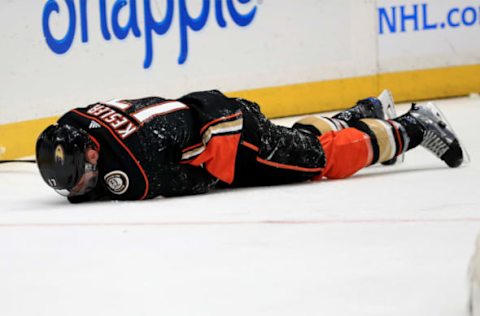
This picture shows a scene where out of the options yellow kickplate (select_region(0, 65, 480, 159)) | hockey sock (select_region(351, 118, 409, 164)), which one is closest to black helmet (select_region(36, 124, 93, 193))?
hockey sock (select_region(351, 118, 409, 164))

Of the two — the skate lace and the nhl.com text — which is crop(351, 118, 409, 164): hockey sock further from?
the nhl.com text

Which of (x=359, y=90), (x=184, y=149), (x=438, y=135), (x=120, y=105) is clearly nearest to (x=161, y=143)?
(x=184, y=149)

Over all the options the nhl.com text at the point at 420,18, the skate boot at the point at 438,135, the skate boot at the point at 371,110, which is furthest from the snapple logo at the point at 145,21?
the skate boot at the point at 438,135

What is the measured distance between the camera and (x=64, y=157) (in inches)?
143

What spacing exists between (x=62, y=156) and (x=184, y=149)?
40 cm

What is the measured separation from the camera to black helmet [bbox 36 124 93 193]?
3631 mm

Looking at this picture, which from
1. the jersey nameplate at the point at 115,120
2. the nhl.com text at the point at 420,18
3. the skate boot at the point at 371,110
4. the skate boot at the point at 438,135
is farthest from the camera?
the nhl.com text at the point at 420,18

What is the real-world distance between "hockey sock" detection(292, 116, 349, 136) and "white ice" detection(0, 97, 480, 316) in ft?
0.79

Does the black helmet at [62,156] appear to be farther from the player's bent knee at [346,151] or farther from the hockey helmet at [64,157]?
the player's bent knee at [346,151]

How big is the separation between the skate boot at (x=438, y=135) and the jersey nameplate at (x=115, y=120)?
1.16m

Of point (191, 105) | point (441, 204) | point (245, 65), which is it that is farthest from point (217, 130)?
point (245, 65)

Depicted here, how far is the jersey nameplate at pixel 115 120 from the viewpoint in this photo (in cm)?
374

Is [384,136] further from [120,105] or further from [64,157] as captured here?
[64,157]

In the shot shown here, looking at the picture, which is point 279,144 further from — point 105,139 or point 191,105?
point 105,139
